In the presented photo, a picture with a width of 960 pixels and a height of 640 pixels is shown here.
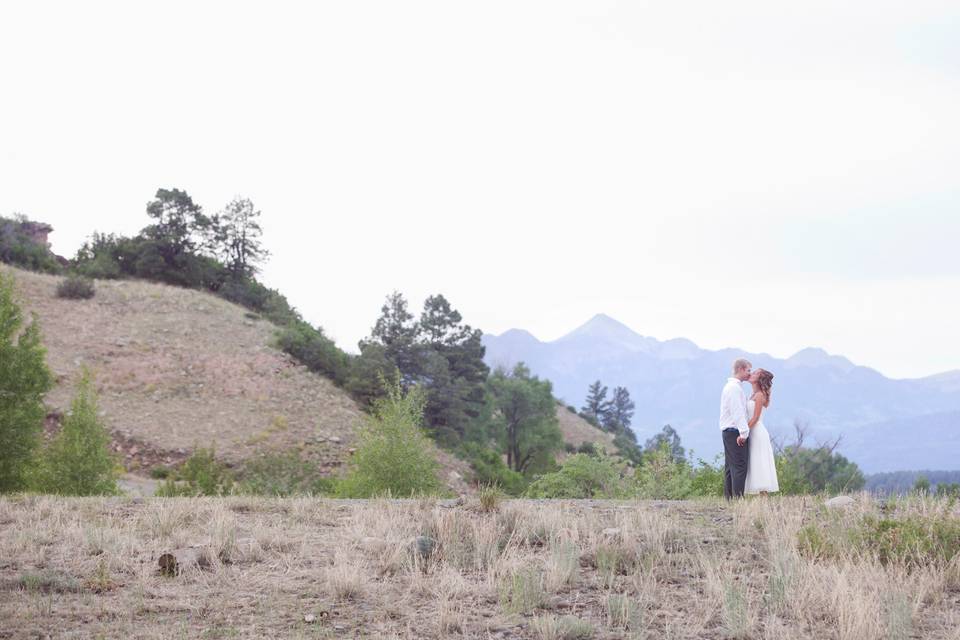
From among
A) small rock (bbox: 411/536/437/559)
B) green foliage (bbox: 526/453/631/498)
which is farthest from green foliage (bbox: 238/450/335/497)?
small rock (bbox: 411/536/437/559)

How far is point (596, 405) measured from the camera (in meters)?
123

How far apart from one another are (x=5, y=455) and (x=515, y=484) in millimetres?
34341

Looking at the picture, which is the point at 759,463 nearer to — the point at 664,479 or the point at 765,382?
the point at 765,382

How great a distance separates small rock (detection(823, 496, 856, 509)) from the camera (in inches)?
363

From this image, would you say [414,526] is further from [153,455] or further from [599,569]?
[153,455]

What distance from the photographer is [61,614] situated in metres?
5.68

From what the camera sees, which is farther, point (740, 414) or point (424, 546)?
point (740, 414)

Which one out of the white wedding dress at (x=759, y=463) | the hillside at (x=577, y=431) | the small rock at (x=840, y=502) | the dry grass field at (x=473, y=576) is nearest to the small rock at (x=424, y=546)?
the dry grass field at (x=473, y=576)

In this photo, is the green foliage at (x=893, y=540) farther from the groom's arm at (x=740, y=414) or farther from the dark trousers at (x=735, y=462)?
the dark trousers at (x=735, y=462)

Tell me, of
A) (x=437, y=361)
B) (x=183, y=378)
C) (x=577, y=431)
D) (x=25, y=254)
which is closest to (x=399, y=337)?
(x=437, y=361)

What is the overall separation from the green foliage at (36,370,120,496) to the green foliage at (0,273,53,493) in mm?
457

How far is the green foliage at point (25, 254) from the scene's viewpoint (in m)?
57.9

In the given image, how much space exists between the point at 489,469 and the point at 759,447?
35.9 metres

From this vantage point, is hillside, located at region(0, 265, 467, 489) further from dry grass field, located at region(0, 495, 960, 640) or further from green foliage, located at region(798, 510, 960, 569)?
green foliage, located at region(798, 510, 960, 569)
